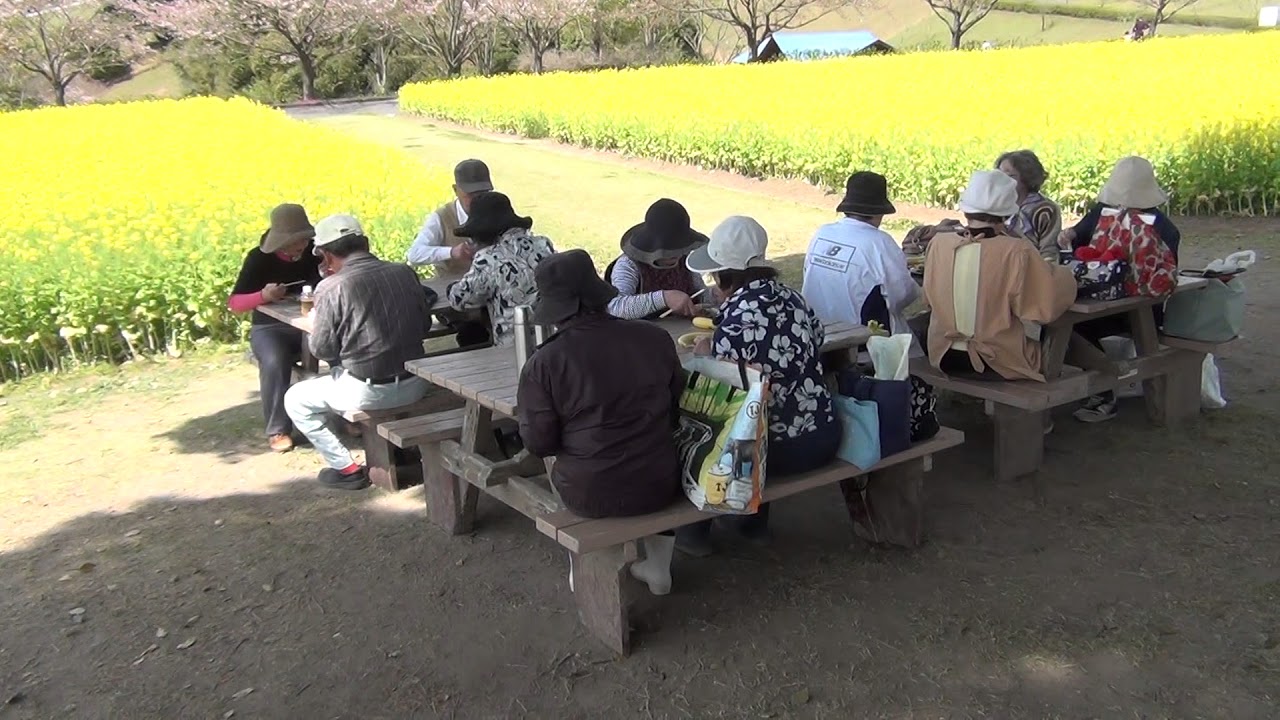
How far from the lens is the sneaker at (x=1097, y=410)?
5.64 m

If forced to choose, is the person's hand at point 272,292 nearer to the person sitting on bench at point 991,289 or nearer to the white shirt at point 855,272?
the white shirt at point 855,272

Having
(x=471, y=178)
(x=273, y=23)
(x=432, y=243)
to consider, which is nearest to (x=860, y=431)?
(x=471, y=178)

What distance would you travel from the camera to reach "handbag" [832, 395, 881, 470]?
3.95 m

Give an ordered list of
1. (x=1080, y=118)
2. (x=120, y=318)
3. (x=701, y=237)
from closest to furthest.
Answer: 1. (x=701, y=237)
2. (x=120, y=318)
3. (x=1080, y=118)

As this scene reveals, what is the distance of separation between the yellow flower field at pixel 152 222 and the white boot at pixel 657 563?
16.9 feet

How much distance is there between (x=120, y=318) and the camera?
25.4 feet

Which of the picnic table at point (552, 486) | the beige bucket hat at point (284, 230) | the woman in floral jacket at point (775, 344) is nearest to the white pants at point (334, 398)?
the picnic table at point (552, 486)

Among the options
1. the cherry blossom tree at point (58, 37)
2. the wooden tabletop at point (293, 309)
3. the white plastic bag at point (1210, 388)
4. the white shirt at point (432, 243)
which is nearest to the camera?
the wooden tabletop at point (293, 309)

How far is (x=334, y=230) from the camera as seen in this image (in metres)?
5.06

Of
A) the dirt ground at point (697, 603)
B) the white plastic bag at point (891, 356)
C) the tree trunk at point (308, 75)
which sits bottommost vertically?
the dirt ground at point (697, 603)

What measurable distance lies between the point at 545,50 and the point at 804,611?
50631mm

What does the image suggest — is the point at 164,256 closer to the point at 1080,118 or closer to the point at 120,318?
the point at 120,318

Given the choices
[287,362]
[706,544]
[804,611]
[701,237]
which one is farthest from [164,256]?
[804,611]

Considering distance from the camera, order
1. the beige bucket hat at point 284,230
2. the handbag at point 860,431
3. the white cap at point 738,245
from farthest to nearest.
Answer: the beige bucket hat at point 284,230 → the handbag at point 860,431 → the white cap at point 738,245
